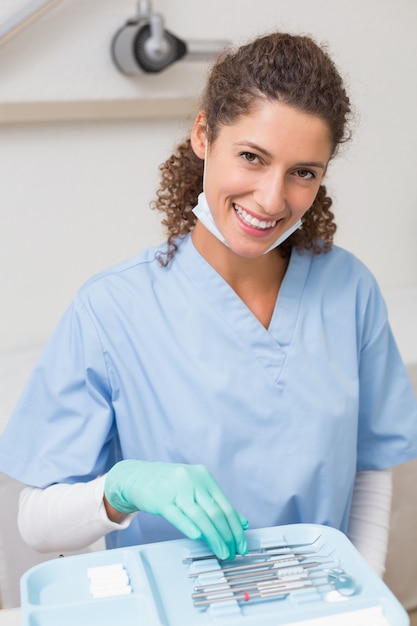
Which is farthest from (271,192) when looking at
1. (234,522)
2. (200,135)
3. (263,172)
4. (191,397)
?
(234,522)

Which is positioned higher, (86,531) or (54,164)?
(54,164)

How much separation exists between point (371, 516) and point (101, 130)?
0.85 metres

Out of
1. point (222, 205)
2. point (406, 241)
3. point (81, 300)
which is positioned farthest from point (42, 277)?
point (406, 241)

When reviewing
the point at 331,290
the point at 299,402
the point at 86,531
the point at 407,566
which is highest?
the point at 331,290

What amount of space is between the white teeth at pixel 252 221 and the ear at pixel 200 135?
112mm

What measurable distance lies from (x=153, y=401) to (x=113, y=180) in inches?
26.8

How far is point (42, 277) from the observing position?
1.51 metres

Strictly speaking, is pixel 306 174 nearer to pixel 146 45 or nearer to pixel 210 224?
pixel 210 224

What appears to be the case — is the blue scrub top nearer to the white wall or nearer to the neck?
the neck

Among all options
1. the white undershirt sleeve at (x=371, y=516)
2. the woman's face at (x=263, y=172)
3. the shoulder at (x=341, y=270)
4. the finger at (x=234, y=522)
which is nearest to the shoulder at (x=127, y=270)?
the woman's face at (x=263, y=172)

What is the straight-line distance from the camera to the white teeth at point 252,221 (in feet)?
3.08

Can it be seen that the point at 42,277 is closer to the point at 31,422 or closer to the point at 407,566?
the point at 31,422

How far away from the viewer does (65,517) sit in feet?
2.93

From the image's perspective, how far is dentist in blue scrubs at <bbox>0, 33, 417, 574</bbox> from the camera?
2.99ft
